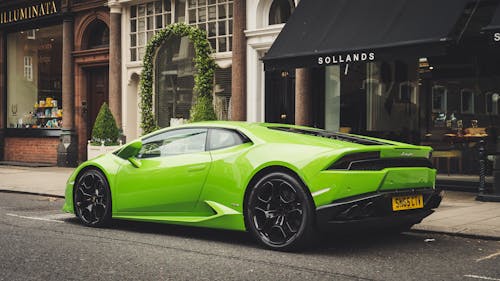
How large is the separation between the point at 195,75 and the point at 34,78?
835 cm

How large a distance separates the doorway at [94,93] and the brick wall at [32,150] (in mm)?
1312

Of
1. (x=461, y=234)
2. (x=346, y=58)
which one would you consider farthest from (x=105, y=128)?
(x=461, y=234)

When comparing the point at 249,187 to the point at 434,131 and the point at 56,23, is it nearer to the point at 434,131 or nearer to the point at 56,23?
the point at 434,131

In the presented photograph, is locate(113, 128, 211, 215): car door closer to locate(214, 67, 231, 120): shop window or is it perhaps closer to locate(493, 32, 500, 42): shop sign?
locate(493, 32, 500, 42): shop sign

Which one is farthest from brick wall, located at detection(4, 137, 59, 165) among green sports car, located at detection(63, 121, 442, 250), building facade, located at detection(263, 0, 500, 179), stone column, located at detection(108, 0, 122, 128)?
green sports car, located at detection(63, 121, 442, 250)

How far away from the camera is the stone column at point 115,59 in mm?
18672

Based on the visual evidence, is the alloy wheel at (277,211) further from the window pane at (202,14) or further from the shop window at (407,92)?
the window pane at (202,14)

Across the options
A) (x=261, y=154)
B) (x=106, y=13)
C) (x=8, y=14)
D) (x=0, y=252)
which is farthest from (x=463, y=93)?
(x=8, y=14)

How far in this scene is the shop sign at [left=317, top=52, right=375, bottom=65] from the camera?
10930mm

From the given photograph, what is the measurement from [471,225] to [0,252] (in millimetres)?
5317

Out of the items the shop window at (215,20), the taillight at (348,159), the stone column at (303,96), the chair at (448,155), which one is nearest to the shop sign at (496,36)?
the chair at (448,155)

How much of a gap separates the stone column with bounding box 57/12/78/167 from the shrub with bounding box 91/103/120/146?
8.83ft

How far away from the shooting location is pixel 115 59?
18.7 m

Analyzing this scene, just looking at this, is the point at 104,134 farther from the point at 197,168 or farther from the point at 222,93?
the point at 197,168
